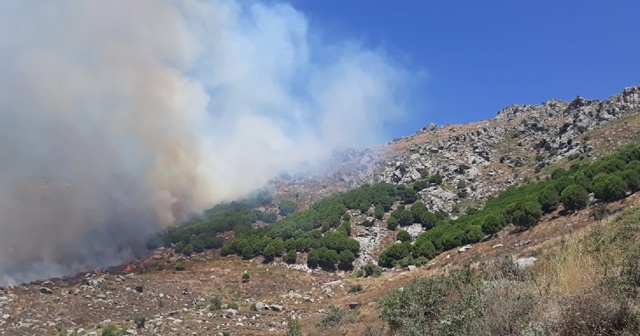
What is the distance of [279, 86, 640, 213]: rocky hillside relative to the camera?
181 feet

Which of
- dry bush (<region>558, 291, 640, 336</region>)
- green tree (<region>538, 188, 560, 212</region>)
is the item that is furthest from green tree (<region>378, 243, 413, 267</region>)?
dry bush (<region>558, 291, 640, 336</region>)

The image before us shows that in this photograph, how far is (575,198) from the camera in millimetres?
30484

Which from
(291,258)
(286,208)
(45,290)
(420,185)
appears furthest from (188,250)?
(420,185)

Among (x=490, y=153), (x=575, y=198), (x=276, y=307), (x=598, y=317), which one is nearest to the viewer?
(x=598, y=317)

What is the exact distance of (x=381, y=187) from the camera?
202ft

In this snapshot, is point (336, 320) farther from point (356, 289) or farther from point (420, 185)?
point (420, 185)

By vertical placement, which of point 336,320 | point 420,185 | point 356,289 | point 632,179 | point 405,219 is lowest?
point 336,320

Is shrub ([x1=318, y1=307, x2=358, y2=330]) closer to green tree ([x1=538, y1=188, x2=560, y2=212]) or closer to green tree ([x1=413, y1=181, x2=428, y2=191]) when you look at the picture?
green tree ([x1=538, y1=188, x2=560, y2=212])

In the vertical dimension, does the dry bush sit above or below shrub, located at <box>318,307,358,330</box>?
above

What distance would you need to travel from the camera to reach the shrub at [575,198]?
30.1m

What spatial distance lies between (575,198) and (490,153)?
120 feet

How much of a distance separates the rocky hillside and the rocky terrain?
0.70ft

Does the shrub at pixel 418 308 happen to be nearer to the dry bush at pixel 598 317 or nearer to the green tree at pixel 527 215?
the dry bush at pixel 598 317

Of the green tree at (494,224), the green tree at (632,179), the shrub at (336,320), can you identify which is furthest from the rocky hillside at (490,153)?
the shrub at (336,320)
